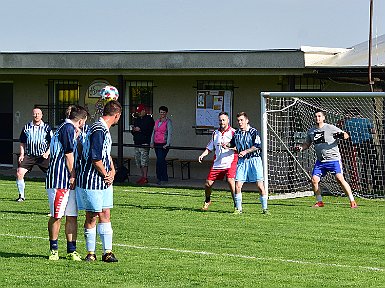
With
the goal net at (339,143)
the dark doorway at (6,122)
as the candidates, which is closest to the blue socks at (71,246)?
the goal net at (339,143)

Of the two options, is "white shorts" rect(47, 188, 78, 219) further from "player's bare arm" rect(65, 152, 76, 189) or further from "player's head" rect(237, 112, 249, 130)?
"player's head" rect(237, 112, 249, 130)

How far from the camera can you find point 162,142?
84.1ft

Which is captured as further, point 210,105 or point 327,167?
point 210,105

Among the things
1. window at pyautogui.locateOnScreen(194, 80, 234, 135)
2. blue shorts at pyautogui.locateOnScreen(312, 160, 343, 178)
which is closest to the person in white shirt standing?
blue shorts at pyautogui.locateOnScreen(312, 160, 343, 178)

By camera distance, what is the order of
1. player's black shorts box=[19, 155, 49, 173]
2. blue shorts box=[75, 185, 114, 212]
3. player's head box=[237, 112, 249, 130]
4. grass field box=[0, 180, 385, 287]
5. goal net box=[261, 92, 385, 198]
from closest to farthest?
grass field box=[0, 180, 385, 287] → blue shorts box=[75, 185, 114, 212] → player's head box=[237, 112, 249, 130] → player's black shorts box=[19, 155, 49, 173] → goal net box=[261, 92, 385, 198]

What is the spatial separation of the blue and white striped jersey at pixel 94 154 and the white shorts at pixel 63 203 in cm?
35

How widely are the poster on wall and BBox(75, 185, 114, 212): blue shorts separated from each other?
14.7m

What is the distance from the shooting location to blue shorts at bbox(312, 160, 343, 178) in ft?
64.4

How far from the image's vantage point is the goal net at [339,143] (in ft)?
73.2

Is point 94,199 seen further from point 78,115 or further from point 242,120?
point 242,120

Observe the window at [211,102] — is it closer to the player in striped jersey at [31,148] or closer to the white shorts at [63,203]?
the player in striped jersey at [31,148]

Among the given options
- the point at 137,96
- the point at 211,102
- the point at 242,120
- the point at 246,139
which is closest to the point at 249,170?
the point at 246,139

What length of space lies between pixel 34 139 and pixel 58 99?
998 centimetres

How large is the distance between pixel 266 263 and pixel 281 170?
38.2 ft
